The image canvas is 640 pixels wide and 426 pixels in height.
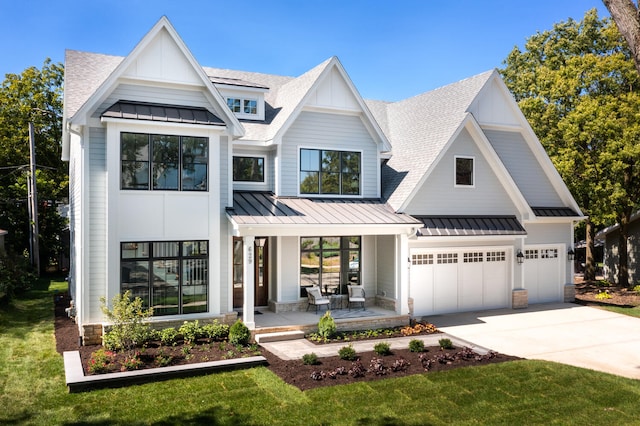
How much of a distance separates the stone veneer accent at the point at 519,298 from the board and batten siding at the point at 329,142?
6523mm

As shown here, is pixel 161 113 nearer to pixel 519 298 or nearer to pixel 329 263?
pixel 329 263

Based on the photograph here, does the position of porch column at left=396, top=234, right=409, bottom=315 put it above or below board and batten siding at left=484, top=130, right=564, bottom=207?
below

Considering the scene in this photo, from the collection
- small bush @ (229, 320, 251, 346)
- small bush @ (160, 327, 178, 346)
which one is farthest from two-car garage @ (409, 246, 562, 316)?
small bush @ (160, 327, 178, 346)

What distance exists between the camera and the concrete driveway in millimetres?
12501

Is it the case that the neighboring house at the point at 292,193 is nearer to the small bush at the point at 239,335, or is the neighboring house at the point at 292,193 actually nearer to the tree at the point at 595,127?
the small bush at the point at 239,335

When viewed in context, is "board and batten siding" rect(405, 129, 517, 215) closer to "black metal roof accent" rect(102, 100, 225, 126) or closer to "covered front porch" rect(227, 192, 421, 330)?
"covered front porch" rect(227, 192, 421, 330)

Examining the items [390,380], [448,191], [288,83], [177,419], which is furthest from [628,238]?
[177,419]

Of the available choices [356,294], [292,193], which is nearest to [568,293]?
[356,294]

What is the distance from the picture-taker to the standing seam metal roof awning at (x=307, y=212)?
1473 cm

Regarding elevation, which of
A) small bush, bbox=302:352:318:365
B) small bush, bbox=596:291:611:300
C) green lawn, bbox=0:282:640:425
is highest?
small bush, bbox=302:352:318:365

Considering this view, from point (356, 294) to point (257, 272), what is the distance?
11.4 ft

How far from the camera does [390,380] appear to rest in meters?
10.6

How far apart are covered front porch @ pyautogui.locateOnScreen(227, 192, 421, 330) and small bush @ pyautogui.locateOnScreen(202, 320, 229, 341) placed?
3.56 ft

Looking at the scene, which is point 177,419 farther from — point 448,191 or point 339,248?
point 448,191
